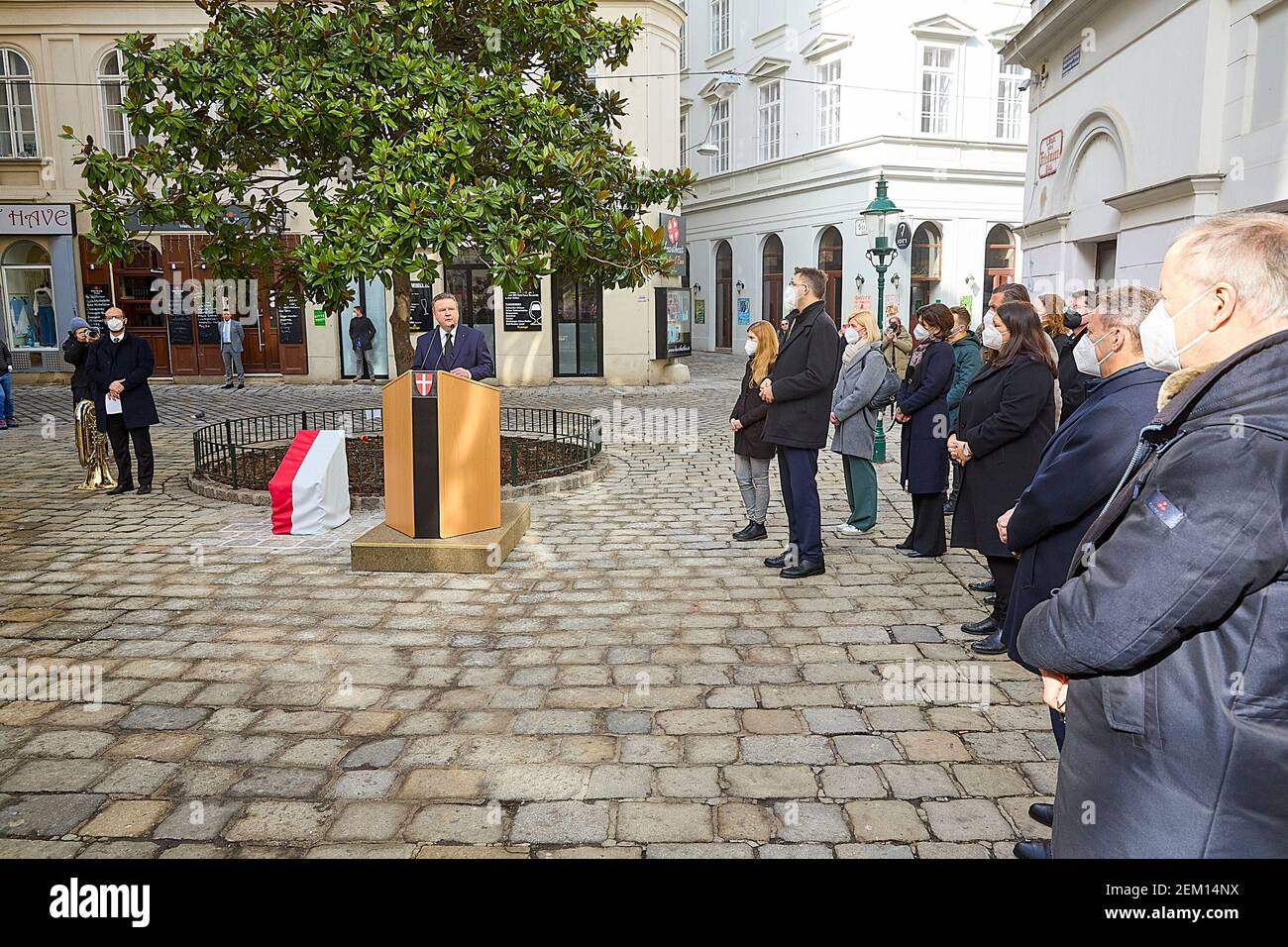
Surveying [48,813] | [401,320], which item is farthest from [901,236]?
[48,813]

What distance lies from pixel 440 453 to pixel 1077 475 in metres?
4.64

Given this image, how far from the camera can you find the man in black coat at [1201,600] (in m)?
1.80

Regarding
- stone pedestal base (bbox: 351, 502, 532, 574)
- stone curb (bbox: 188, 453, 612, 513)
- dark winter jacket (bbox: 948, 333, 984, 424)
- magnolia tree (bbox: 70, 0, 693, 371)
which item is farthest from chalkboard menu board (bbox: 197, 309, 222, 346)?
dark winter jacket (bbox: 948, 333, 984, 424)

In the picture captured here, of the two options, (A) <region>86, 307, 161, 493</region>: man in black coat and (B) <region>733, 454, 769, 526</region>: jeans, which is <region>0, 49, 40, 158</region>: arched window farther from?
(B) <region>733, 454, 769, 526</region>: jeans

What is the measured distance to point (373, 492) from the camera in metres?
9.46

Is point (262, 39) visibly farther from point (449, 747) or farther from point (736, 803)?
point (736, 803)

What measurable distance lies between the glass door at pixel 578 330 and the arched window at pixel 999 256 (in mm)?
13947

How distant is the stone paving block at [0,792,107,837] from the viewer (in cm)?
346

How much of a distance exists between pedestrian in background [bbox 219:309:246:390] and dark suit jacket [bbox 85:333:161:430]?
12697mm

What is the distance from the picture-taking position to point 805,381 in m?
6.52

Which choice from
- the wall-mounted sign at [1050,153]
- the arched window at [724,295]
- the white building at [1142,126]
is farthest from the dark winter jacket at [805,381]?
the arched window at [724,295]

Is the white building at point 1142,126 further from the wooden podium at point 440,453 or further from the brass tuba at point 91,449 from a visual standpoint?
the brass tuba at point 91,449

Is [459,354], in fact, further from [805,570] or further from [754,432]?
[805,570]

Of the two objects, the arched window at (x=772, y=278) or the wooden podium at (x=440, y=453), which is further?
the arched window at (x=772, y=278)
